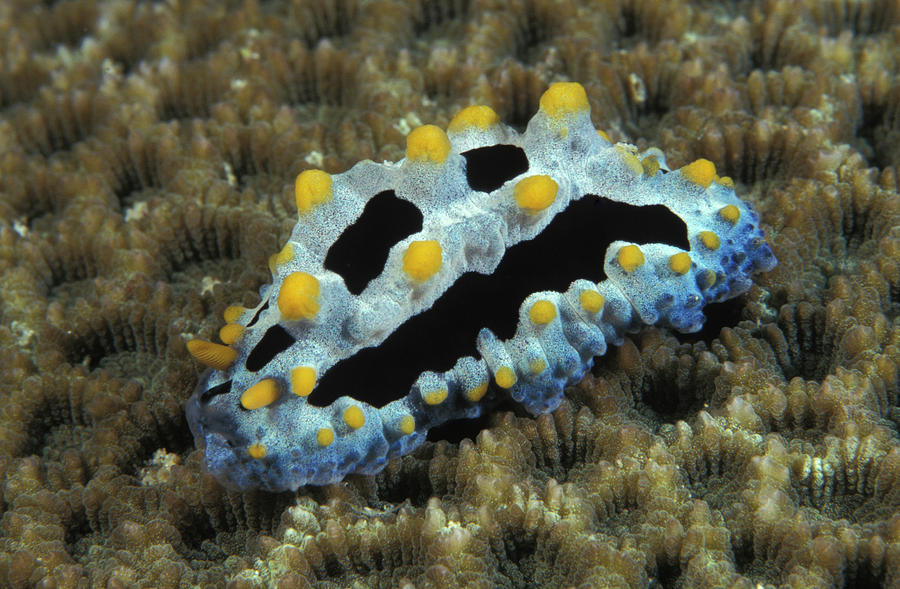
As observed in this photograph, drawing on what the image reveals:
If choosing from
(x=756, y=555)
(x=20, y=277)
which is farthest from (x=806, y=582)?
(x=20, y=277)

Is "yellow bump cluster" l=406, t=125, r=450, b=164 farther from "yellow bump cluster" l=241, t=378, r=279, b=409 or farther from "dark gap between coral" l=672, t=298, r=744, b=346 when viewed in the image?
"dark gap between coral" l=672, t=298, r=744, b=346

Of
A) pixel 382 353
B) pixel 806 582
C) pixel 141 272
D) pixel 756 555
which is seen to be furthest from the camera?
pixel 141 272

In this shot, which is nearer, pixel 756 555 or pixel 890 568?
pixel 890 568

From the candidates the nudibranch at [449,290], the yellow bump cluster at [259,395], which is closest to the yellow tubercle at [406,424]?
the nudibranch at [449,290]

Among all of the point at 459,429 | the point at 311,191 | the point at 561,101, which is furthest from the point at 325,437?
the point at 561,101

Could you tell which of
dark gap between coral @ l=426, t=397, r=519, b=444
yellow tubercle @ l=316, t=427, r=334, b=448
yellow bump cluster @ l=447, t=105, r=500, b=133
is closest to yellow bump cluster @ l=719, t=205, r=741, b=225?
yellow bump cluster @ l=447, t=105, r=500, b=133

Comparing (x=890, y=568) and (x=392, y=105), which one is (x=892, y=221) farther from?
(x=392, y=105)
